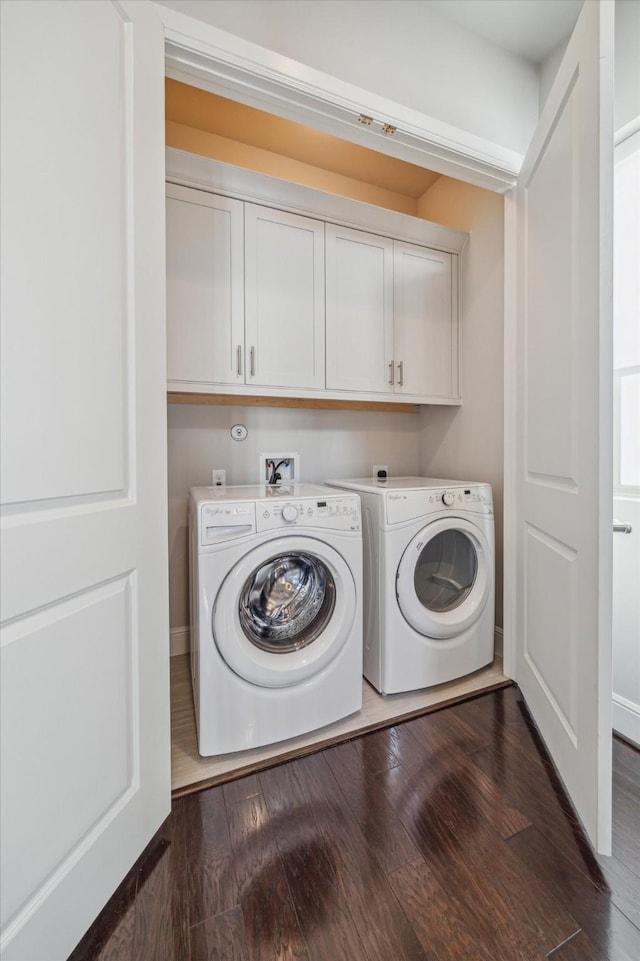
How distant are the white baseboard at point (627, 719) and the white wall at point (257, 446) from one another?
1596 millimetres

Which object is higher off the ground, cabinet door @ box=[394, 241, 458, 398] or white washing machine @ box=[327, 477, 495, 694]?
cabinet door @ box=[394, 241, 458, 398]

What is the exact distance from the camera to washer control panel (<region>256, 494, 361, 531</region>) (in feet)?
4.33

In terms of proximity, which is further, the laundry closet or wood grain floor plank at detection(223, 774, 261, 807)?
the laundry closet

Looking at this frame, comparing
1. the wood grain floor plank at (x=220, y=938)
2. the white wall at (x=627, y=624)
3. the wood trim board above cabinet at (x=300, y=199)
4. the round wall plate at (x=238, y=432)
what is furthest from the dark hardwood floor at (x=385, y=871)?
the wood trim board above cabinet at (x=300, y=199)

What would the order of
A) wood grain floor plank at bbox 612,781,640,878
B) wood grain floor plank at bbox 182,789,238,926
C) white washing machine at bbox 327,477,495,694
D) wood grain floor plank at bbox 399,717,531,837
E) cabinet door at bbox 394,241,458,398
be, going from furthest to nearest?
1. cabinet door at bbox 394,241,458,398
2. white washing machine at bbox 327,477,495,694
3. wood grain floor plank at bbox 399,717,531,837
4. wood grain floor plank at bbox 612,781,640,878
5. wood grain floor plank at bbox 182,789,238,926

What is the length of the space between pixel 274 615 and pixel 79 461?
970 mm

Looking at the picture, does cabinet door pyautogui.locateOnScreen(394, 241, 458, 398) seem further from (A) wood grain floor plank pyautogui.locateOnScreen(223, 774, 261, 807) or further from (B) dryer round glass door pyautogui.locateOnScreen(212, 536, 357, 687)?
(A) wood grain floor plank pyautogui.locateOnScreen(223, 774, 261, 807)

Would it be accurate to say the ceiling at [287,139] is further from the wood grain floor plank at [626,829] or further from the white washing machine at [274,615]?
the wood grain floor plank at [626,829]

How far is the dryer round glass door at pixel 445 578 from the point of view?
5.33ft

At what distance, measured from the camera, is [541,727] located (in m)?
1.39

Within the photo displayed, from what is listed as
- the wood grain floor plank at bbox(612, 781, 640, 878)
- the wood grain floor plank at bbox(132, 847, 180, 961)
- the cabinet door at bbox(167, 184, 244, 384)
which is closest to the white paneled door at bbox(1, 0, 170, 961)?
the wood grain floor plank at bbox(132, 847, 180, 961)

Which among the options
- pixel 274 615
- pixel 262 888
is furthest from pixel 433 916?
pixel 274 615

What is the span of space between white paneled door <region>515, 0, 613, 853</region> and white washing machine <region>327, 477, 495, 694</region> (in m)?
0.23

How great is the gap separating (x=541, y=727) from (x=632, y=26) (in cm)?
259
